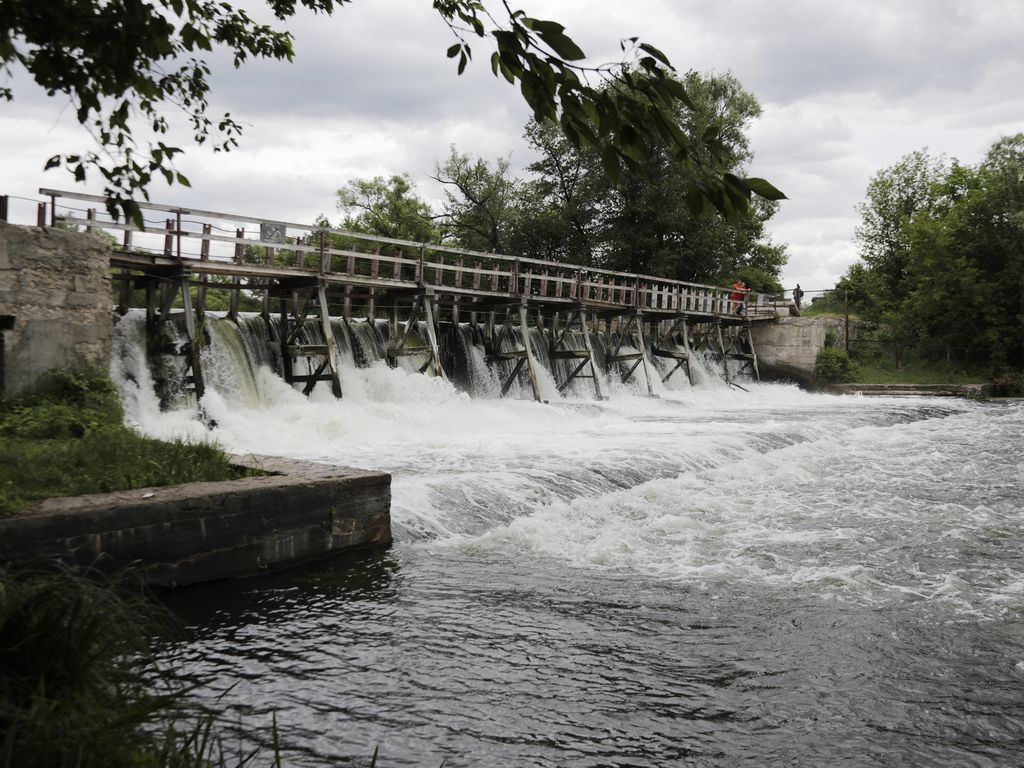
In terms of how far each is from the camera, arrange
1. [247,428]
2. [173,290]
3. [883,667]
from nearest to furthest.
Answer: [883,667] → [247,428] → [173,290]

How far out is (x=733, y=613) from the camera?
20.9 ft

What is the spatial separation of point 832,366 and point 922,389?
4.42 metres

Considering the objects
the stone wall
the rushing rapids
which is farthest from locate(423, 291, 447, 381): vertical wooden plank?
the stone wall

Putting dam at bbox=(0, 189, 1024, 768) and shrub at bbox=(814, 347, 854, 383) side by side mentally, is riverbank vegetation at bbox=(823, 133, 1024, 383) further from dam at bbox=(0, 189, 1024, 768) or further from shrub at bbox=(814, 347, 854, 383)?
dam at bbox=(0, 189, 1024, 768)

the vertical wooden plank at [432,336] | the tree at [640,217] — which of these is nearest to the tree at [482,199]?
the tree at [640,217]

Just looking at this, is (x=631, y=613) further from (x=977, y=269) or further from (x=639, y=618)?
(x=977, y=269)

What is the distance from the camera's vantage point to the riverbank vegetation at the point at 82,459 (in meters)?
6.55

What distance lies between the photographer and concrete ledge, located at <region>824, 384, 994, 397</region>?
35.1 meters

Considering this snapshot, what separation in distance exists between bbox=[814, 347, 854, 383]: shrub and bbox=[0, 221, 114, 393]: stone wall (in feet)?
109

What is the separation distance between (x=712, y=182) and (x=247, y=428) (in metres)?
13.3

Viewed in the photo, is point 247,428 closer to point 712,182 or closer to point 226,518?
point 226,518

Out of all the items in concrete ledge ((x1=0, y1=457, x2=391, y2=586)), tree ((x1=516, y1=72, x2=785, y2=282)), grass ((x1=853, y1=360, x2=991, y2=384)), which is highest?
tree ((x1=516, y1=72, x2=785, y2=282))

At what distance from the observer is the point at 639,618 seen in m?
6.20

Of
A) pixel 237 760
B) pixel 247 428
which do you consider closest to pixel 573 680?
pixel 237 760
